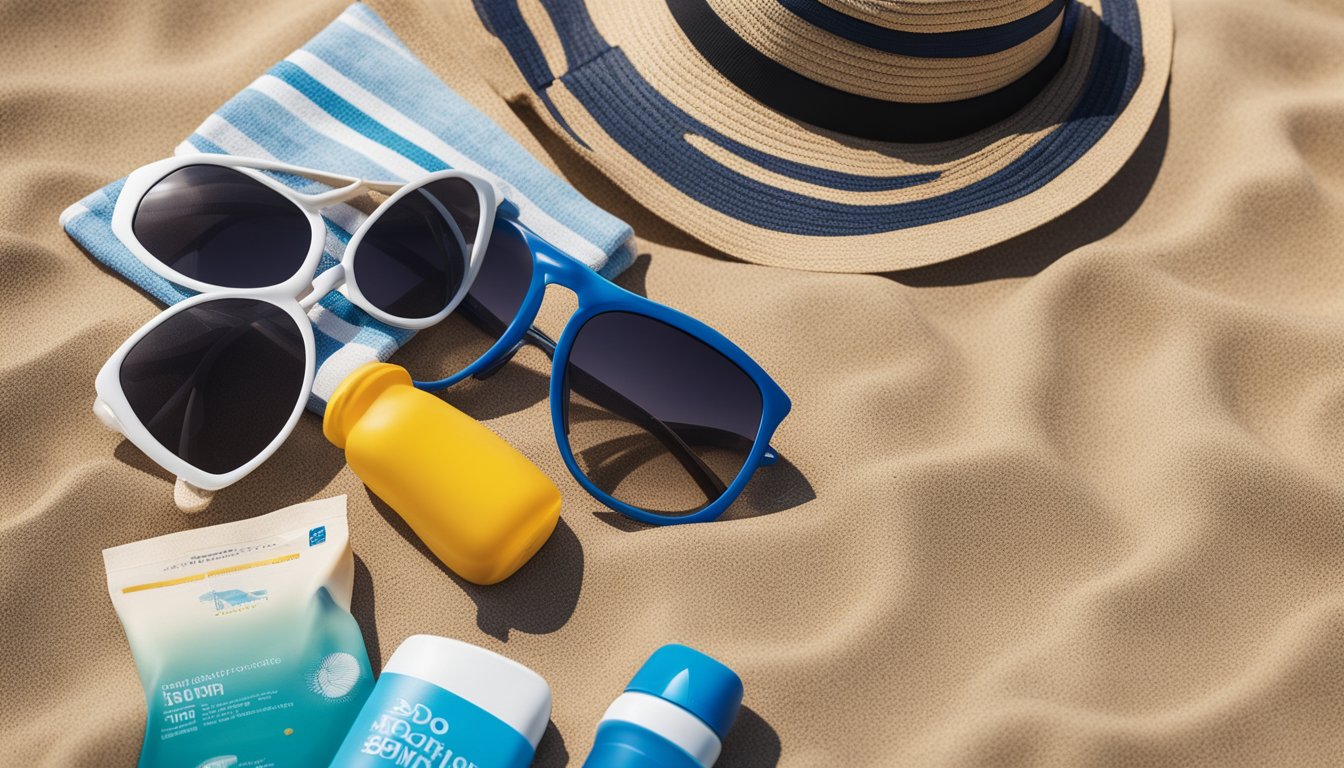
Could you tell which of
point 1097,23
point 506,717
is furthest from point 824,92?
point 506,717

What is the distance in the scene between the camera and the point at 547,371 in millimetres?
1217

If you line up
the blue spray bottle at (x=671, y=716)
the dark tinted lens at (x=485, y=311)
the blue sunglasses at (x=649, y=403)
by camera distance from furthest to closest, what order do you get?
1. the dark tinted lens at (x=485, y=311)
2. the blue sunglasses at (x=649, y=403)
3. the blue spray bottle at (x=671, y=716)

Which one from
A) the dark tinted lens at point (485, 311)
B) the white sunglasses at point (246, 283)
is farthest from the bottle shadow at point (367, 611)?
the dark tinted lens at point (485, 311)

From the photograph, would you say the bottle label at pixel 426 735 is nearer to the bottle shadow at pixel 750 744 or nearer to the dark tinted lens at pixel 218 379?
the bottle shadow at pixel 750 744

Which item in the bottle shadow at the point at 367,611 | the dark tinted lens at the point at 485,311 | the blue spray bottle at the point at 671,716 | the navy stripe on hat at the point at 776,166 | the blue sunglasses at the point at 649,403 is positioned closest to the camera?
the blue spray bottle at the point at 671,716

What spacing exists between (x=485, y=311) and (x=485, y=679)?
0.47 metres

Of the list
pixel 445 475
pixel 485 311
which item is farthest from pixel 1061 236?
pixel 445 475

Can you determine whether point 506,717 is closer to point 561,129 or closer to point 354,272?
point 354,272

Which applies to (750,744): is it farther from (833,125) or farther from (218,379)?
(833,125)

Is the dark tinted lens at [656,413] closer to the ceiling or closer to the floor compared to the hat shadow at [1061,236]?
closer to the floor

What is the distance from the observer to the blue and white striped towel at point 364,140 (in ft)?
4.06

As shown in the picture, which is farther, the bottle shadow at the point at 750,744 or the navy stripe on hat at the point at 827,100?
the navy stripe on hat at the point at 827,100

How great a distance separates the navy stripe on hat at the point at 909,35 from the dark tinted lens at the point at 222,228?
23.5 inches

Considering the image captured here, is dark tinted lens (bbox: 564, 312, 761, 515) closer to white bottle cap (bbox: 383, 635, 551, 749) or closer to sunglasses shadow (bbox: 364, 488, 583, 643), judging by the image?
sunglasses shadow (bbox: 364, 488, 583, 643)
